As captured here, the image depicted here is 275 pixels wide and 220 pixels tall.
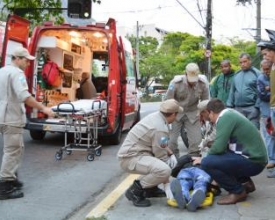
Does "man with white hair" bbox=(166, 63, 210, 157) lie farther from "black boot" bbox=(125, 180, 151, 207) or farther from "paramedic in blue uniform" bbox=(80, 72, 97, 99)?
"paramedic in blue uniform" bbox=(80, 72, 97, 99)

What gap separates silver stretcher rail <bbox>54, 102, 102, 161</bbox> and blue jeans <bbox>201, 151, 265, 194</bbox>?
3527mm

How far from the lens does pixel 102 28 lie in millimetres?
9758

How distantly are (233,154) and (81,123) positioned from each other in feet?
13.4

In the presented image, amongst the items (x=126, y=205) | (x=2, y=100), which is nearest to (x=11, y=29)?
(x=2, y=100)

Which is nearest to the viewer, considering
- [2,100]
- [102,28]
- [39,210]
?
[39,210]

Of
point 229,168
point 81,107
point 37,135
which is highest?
point 81,107

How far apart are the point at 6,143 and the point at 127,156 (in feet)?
4.74

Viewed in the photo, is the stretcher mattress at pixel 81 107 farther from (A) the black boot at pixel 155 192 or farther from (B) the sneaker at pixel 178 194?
(B) the sneaker at pixel 178 194

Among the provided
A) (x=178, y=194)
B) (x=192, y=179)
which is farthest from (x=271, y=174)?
(x=178, y=194)

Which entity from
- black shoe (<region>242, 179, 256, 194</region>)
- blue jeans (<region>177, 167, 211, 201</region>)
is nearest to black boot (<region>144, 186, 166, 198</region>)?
blue jeans (<region>177, 167, 211, 201</region>)

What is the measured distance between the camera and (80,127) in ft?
28.8

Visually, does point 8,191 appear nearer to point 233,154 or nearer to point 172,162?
point 172,162

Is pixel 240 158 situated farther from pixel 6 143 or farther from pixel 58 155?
pixel 58 155

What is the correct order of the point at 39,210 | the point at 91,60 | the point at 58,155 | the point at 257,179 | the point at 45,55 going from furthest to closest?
the point at 91,60 → the point at 45,55 → the point at 58,155 → the point at 257,179 → the point at 39,210
